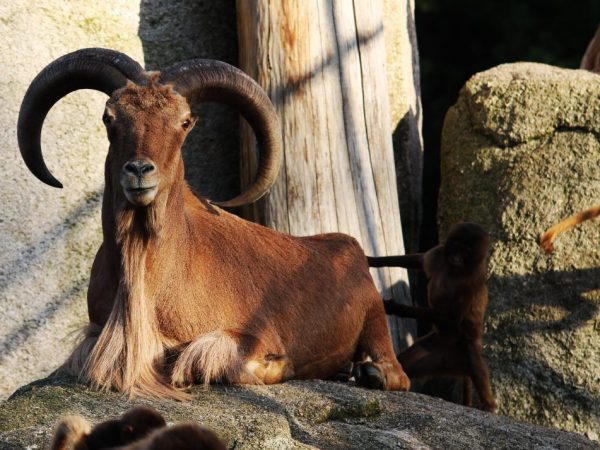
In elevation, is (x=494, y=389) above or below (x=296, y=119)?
below

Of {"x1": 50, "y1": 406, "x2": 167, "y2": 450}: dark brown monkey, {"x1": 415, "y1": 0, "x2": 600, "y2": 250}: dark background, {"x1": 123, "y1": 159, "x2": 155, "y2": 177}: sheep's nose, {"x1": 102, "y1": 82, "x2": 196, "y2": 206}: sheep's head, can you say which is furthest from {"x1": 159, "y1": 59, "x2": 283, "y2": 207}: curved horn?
{"x1": 415, "y1": 0, "x2": 600, "y2": 250}: dark background

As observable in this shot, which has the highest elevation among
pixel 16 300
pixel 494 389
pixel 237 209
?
pixel 237 209

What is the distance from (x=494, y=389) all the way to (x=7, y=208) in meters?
3.44

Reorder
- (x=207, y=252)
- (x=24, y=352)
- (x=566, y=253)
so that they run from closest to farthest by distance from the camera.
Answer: (x=207, y=252) < (x=24, y=352) < (x=566, y=253)

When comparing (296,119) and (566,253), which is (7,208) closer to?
(296,119)

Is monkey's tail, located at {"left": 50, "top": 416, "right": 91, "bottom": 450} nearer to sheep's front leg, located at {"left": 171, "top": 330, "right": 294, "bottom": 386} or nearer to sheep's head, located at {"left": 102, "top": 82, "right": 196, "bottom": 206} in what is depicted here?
sheep's front leg, located at {"left": 171, "top": 330, "right": 294, "bottom": 386}

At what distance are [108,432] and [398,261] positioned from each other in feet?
12.7

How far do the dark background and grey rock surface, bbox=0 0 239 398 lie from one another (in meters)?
7.11

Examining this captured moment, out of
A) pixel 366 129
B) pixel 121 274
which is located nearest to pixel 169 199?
pixel 121 274

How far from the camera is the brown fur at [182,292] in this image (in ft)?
20.8

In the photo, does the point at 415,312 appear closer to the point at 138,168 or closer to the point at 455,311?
the point at 455,311

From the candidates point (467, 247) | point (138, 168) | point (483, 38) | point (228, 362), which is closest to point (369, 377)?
point (228, 362)

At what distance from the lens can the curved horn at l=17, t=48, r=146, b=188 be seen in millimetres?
6652

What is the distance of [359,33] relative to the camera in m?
8.73
